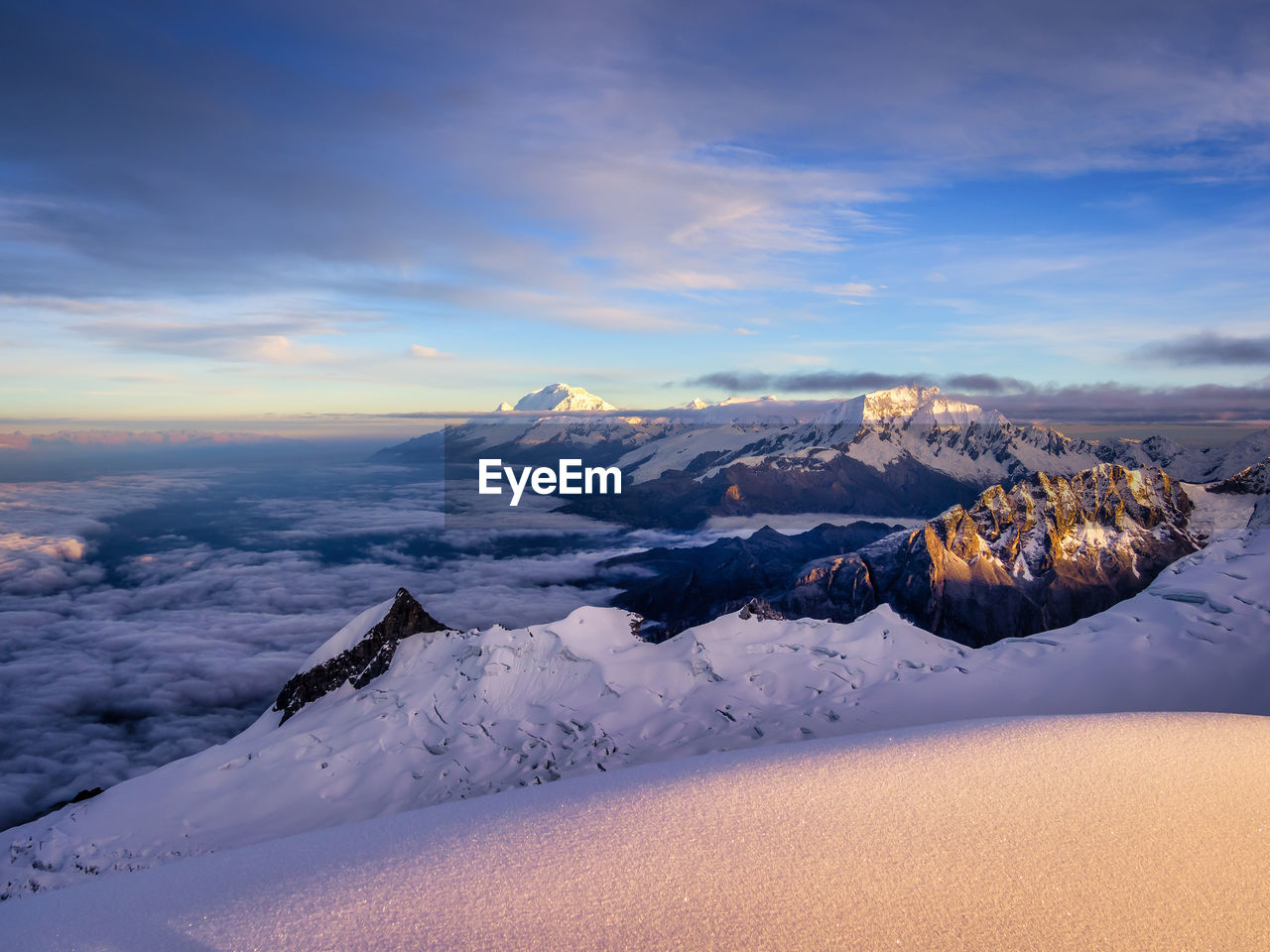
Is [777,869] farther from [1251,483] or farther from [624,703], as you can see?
[1251,483]

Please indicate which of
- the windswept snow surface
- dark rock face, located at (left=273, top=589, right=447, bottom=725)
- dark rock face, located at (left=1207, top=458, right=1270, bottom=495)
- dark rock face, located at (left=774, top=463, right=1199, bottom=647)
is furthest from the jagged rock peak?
the windswept snow surface

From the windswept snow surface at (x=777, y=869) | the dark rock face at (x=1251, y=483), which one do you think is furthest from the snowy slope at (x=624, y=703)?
the dark rock face at (x=1251, y=483)

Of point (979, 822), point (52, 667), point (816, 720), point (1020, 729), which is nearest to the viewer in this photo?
point (979, 822)

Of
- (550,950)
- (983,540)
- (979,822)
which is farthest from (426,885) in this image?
(983,540)

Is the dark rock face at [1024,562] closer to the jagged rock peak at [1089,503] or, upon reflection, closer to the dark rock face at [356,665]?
the jagged rock peak at [1089,503]

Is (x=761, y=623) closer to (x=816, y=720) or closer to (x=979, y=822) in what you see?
(x=816, y=720)

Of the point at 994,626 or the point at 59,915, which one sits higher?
the point at 59,915
